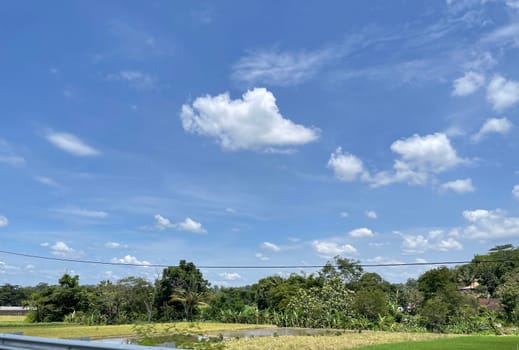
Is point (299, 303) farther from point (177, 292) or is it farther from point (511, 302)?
point (511, 302)

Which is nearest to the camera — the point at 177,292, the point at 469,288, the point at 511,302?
the point at 511,302

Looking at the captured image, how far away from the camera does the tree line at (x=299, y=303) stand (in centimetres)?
3375

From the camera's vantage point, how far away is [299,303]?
127 ft

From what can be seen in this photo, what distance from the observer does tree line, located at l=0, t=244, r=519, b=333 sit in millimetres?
33750

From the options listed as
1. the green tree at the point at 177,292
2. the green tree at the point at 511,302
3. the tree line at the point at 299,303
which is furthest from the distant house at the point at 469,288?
the green tree at the point at 177,292

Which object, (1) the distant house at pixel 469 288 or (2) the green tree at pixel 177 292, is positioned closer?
(2) the green tree at pixel 177 292

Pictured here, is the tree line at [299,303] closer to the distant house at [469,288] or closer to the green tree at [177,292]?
the green tree at [177,292]

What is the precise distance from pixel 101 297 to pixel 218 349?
102ft

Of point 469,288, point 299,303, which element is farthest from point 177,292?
point 469,288

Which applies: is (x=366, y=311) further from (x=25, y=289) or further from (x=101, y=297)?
(x=25, y=289)

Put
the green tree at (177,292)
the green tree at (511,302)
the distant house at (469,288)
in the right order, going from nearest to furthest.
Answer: the green tree at (511,302), the green tree at (177,292), the distant house at (469,288)

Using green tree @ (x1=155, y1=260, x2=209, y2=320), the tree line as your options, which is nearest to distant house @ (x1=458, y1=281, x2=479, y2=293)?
the tree line

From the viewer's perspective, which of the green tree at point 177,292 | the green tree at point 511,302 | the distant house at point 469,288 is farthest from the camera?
the distant house at point 469,288

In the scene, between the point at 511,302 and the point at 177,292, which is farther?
the point at 177,292
